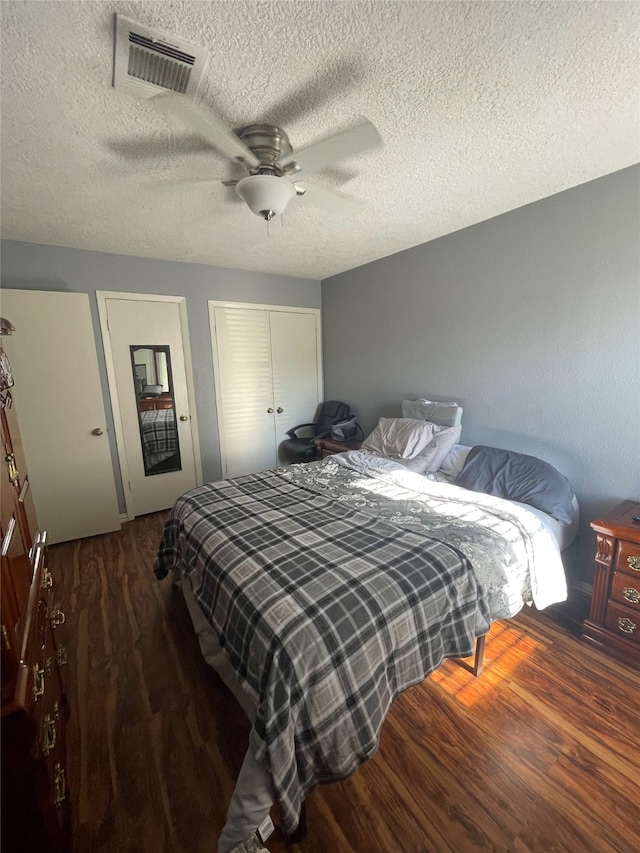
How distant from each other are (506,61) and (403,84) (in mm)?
339

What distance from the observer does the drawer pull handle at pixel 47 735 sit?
87cm

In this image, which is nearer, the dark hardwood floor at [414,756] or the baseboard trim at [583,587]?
the dark hardwood floor at [414,756]

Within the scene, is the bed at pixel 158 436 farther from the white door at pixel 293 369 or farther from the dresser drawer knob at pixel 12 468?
the dresser drawer knob at pixel 12 468

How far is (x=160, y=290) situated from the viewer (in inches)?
127

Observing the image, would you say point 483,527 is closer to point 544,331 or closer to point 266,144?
point 544,331

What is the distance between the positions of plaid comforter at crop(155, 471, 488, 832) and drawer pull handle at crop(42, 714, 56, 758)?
20.4 inches

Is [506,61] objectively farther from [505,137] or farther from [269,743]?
[269,743]

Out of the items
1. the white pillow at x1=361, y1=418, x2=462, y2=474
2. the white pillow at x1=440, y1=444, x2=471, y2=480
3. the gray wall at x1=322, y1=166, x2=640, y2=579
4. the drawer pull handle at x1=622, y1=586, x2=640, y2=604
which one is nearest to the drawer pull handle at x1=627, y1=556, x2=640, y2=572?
the drawer pull handle at x1=622, y1=586, x2=640, y2=604

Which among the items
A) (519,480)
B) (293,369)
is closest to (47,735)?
(519,480)

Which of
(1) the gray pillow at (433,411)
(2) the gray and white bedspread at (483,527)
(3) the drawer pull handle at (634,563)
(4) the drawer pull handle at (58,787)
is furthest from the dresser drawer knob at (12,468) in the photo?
(3) the drawer pull handle at (634,563)

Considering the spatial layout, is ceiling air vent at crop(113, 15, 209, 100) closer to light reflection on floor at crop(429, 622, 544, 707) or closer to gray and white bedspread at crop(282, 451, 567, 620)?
gray and white bedspread at crop(282, 451, 567, 620)

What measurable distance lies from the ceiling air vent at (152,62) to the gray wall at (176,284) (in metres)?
2.12

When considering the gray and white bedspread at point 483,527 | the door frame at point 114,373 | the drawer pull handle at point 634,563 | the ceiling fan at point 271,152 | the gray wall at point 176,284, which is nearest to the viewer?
the ceiling fan at point 271,152

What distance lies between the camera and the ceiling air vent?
101 centimetres
